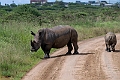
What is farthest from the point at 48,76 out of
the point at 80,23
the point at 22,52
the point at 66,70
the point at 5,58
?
the point at 80,23

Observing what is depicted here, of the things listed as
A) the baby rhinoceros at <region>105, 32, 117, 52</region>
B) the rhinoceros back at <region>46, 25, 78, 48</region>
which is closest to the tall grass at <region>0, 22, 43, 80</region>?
the rhinoceros back at <region>46, 25, 78, 48</region>

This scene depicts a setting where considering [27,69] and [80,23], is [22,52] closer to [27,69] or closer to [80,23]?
[27,69]

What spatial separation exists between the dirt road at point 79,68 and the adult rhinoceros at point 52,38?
792 millimetres

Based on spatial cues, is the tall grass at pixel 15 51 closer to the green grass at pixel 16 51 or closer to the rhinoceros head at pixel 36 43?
the green grass at pixel 16 51

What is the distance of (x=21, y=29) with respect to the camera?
838 inches

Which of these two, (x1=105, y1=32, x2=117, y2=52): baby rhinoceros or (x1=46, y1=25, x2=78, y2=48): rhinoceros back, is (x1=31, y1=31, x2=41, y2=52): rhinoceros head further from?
(x1=105, y1=32, x2=117, y2=52): baby rhinoceros

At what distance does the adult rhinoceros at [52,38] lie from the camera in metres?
16.4

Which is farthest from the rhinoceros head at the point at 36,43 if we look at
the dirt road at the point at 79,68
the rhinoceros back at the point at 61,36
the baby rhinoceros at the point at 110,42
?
the baby rhinoceros at the point at 110,42

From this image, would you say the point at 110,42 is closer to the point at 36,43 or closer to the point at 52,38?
the point at 52,38

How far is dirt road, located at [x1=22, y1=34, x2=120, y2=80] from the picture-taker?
11.7 m

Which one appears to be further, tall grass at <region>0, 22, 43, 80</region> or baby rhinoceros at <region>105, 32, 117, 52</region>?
baby rhinoceros at <region>105, 32, 117, 52</region>

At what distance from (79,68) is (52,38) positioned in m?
3.85

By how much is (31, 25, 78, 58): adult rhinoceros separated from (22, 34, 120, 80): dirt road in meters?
0.79

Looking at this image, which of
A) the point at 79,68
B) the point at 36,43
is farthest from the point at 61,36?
the point at 79,68
